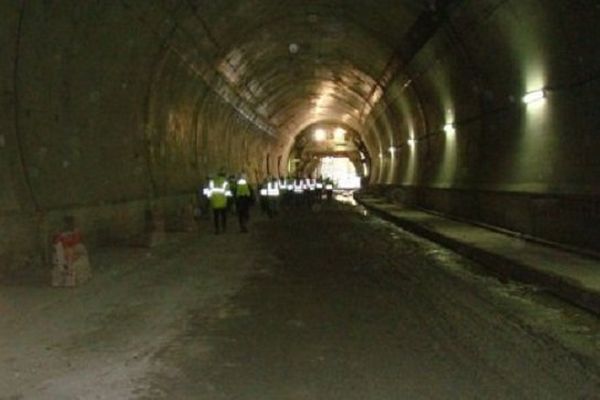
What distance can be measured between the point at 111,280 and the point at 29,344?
4.50 metres

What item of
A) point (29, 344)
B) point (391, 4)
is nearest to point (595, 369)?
point (29, 344)

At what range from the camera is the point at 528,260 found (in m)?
12.8

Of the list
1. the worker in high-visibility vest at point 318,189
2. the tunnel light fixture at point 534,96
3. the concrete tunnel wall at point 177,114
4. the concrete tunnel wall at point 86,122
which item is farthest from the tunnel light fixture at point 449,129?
the worker in high-visibility vest at point 318,189

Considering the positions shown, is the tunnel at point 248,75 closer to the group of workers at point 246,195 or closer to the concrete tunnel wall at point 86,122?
the concrete tunnel wall at point 86,122

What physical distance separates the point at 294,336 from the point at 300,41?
70.0 feet

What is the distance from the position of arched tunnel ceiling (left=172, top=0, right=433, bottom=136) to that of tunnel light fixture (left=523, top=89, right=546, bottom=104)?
3596 millimetres

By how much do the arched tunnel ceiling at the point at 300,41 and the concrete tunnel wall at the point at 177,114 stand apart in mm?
722

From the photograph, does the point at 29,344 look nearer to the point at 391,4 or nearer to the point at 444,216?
the point at 391,4

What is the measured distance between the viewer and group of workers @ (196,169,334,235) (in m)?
21.5

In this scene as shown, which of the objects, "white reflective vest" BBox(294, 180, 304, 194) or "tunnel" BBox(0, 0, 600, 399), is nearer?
"tunnel" BBox(0, 0, 600, 399)

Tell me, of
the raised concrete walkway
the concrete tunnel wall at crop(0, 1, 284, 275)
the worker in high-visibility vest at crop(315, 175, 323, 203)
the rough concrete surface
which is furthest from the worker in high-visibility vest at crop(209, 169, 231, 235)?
the worker in high-visibility vest at crop(315, 175, 323, 203)

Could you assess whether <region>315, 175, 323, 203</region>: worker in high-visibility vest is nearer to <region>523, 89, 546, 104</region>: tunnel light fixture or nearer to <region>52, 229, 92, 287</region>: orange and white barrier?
<region>523, 89, 546, 104</region>: tunnel light fixture

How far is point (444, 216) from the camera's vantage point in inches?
1009

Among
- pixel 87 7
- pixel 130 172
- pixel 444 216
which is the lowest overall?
pixel 444 216
